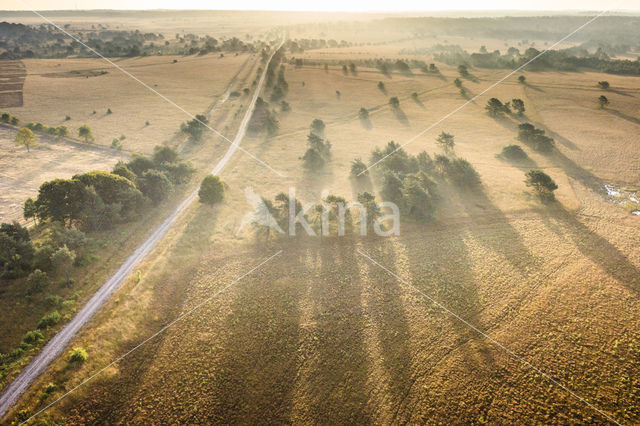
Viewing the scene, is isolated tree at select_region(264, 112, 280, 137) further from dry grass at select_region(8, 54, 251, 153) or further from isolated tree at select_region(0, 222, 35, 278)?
isolated tree at select_region(0, 222, 35, 278)

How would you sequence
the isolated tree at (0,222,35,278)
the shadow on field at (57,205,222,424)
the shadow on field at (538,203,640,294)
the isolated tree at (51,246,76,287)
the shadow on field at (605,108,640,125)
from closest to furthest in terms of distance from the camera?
1. the shadow on field at (57,205,222,424)
2. the isolated tree at (0,222,35,278)
3. the isolated tree at (51,246,76,287)
4. the shadow on field at (538,203,640,294)
5. the shadow on field at (605,108,640,125)

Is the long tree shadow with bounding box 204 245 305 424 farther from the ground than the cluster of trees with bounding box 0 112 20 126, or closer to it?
closer to it

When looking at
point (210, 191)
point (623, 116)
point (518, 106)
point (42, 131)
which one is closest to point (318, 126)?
point (210, 191)

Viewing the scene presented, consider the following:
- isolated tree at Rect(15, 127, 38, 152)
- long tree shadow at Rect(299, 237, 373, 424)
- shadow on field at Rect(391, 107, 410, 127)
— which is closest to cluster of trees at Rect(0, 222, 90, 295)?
long tree shadow at Rect(299, 237, 373, 424)

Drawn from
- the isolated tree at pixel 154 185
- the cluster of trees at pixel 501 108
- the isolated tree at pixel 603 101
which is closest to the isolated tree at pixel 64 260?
the isolated tree at pixel 154 185

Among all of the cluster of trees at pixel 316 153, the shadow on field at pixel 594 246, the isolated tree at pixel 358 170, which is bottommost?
the shadow on field at pixel 594 246

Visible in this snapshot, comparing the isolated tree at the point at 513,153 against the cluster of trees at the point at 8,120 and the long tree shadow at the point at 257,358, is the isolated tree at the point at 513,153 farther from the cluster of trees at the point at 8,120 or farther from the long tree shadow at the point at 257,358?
the cluster of trees at the point at 8,120
